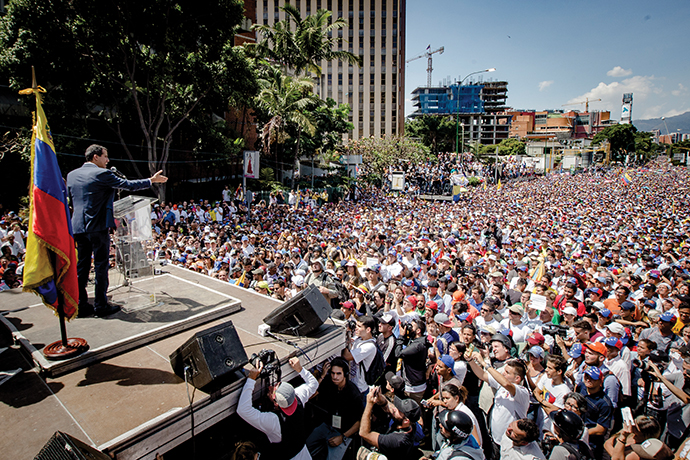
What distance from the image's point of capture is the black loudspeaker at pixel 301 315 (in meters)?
3.94

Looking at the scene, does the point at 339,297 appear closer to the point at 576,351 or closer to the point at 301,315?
the point at 301,315

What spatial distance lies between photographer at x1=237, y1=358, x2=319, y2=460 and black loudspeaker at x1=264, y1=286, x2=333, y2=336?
0.82 m

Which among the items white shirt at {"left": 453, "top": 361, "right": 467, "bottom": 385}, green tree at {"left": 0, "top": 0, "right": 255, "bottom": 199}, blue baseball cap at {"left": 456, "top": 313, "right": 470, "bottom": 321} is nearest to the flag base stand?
white shirt at {"left": 453, "top": 361, "right": 467, "bottom": 385}

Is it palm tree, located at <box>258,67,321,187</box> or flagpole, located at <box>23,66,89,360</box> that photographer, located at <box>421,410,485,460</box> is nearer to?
flagpole, located at <box>23,66,89,360</box>

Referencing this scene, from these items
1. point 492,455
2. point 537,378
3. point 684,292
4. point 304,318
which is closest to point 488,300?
point 537,378

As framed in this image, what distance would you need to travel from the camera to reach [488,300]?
583 centimetres

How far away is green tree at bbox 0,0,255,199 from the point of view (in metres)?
14.8

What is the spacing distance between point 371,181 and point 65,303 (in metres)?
37.3

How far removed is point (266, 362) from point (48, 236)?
208 centimetres

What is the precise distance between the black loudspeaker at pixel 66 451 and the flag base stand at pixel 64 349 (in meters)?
1.13

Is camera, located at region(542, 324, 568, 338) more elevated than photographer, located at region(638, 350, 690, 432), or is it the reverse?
camera, located at region(542, 324, 568, 338)

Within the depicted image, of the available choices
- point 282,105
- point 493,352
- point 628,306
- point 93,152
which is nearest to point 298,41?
point 282,105

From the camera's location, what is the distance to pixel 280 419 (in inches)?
123

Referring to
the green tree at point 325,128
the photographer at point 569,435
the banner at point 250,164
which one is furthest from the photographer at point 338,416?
the green tree at point 325,128
